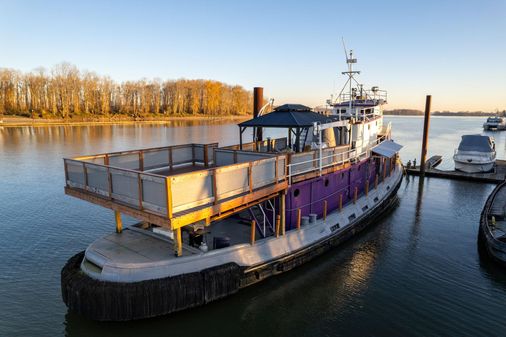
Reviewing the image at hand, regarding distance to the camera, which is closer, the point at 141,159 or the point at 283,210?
the point at 283,210

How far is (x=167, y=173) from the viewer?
48.5 ft

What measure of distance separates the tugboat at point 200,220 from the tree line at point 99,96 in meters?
103

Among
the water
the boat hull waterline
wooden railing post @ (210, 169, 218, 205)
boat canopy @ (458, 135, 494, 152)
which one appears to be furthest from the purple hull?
boat canopy @ (458, 135, 494, 152)

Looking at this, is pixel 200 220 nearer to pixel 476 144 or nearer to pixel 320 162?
pixel 320 162

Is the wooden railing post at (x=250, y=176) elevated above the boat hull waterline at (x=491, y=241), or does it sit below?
above

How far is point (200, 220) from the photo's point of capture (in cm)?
1071

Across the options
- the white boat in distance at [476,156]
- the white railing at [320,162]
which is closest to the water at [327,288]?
the white railing at [320,162]

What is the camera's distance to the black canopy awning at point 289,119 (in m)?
14.8

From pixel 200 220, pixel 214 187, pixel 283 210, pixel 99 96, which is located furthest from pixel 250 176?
pixel 99 96

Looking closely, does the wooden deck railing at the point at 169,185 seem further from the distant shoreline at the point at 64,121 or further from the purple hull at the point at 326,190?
the distant shoreline at the point at 64,121

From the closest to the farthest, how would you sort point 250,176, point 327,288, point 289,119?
point 250,176 < point 327,288 < point 289,119

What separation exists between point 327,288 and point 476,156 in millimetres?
30560

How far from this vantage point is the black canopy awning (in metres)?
14.8

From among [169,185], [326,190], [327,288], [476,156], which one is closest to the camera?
[169,185]
